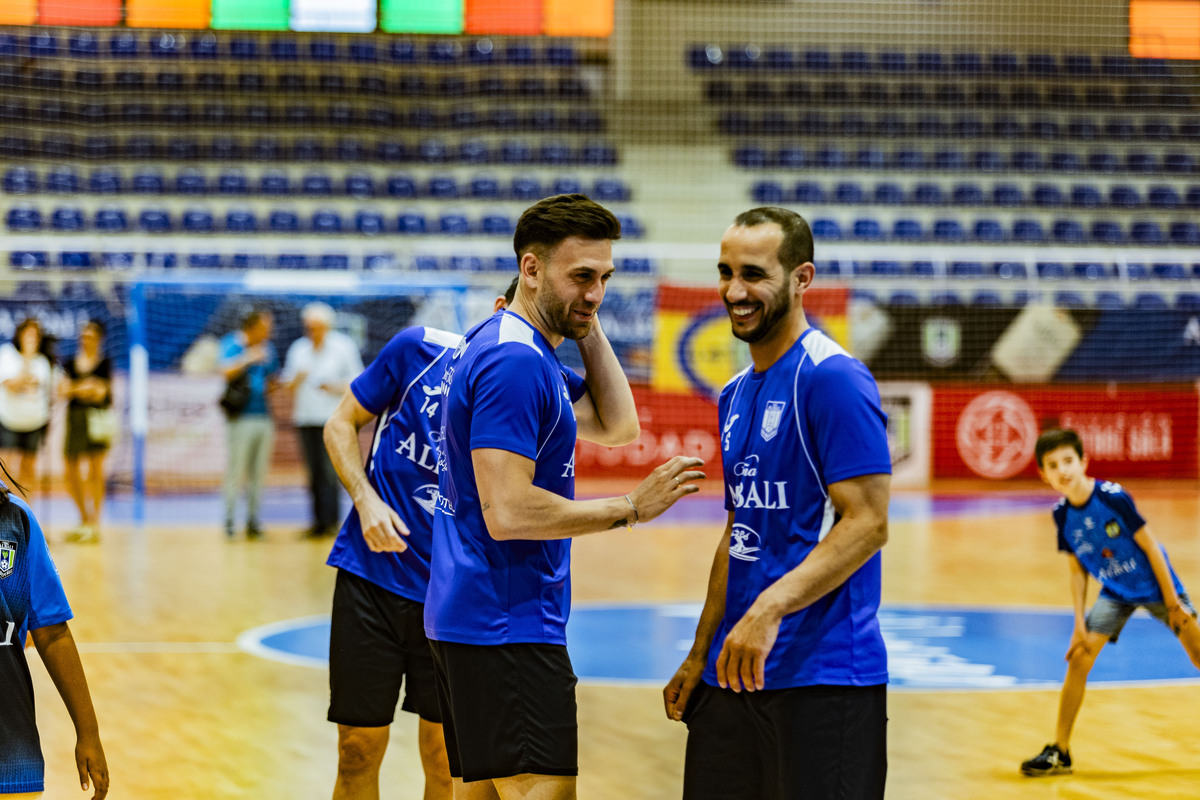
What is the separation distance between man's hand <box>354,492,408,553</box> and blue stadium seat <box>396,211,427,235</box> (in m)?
16.5

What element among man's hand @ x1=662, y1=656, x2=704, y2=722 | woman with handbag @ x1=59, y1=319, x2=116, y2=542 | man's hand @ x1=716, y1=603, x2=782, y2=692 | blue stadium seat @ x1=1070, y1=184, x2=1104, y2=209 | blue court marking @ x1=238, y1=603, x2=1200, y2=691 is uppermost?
blue stadium seat @ x1=1070, y1=184, x2=1104, y2=209

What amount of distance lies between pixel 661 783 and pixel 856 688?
2298 mm

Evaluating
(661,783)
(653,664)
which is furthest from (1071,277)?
(661,783)

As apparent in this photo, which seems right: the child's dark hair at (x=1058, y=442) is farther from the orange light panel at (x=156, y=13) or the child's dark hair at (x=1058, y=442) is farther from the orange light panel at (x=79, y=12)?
the orange light panel at (x=79, y=12)

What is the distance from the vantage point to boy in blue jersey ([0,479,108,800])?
2.60m

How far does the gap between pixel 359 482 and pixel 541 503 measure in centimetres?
118

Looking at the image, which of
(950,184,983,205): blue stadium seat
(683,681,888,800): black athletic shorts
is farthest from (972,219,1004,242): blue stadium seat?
(683,681,888,800): black athletic shorts

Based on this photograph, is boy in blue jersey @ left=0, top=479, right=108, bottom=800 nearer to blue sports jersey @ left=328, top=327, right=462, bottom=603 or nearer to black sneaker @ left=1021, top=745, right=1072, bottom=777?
blue sports jersey @ left=328, top=327, right=462, bottom=603

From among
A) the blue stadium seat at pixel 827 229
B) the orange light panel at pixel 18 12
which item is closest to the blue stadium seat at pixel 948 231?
the blue stadium seat at pixel 827 229

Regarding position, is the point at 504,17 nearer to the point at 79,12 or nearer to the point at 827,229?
the point at 827,229

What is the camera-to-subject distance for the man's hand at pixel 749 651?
2703 mm

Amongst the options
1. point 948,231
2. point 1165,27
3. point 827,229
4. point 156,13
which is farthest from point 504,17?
point 1165,27

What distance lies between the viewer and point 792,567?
2.83 m

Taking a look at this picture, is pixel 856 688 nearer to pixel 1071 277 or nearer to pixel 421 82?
pixel 1071 277
